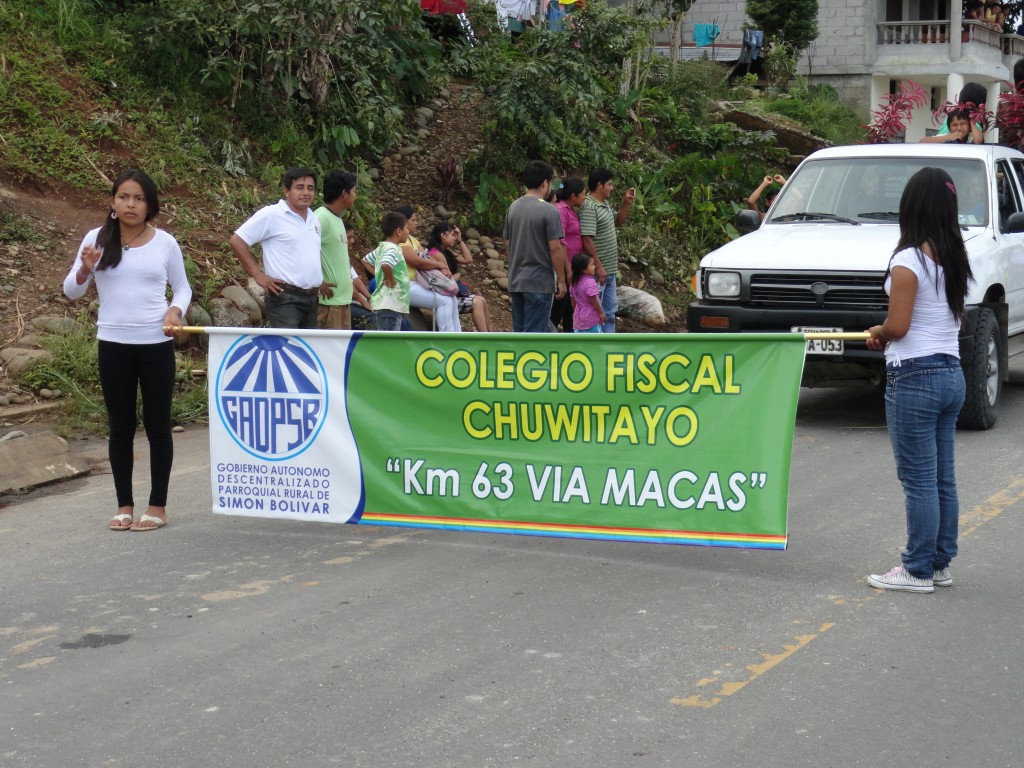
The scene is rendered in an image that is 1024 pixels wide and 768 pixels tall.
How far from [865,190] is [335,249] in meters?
4.44

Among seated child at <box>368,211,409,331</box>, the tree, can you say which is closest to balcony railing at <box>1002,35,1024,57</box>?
the tree

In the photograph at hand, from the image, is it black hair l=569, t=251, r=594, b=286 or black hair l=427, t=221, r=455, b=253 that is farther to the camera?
black hair l=427, t=221, r=455, b=253

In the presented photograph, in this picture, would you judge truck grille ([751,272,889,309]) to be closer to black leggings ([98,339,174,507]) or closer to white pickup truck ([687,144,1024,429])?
white pickup truck ([687,144,1024,429])

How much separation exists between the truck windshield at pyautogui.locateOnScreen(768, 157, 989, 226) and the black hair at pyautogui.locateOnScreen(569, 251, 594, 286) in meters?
1.71

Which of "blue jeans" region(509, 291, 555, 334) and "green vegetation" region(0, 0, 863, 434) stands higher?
"green vegetation" region(0, 0, 863, 434)

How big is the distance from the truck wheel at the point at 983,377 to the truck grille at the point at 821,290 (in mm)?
837

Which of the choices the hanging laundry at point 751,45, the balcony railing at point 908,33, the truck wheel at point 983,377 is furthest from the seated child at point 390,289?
the balcony railing at point 908,33

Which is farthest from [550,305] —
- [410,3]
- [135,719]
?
[135,719]

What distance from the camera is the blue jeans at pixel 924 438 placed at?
5.55 m

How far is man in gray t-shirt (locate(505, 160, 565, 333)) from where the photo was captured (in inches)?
426

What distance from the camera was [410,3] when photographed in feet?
50.6

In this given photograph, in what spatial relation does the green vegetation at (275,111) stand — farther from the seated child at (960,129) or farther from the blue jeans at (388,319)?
the seated child at (960,129)

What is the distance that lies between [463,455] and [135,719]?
2.36 m

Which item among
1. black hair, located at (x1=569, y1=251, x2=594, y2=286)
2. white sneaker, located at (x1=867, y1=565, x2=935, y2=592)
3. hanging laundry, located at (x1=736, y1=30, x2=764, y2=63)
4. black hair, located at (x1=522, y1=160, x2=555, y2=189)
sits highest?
hanging laundry, located at (x1=736, y1=30, x2=764, y2=63)
